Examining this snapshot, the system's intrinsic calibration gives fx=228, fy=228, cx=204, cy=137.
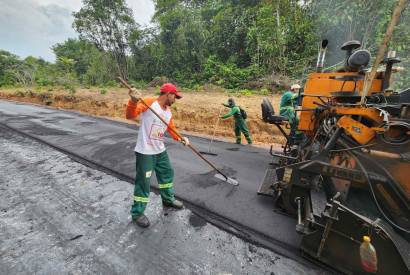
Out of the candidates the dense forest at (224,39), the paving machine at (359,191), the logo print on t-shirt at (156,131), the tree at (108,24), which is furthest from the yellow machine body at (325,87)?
the tree at (108,24)

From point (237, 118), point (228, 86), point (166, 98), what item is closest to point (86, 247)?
point (166, 98)

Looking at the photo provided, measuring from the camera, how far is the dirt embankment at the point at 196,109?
866 cm

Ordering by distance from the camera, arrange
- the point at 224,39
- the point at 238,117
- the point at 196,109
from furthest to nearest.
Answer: the point at 224,39
the point at 196,109
the point at 238,117

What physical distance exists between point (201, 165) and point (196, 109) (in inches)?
221

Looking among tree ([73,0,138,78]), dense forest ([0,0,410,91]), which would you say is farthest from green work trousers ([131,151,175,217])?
tree ([73,0,138,78])

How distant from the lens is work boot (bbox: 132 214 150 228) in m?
2.82

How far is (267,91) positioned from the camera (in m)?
12.9

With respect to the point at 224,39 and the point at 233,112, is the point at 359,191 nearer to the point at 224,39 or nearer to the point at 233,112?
the point at 233,112

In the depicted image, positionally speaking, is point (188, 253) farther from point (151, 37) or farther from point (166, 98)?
point (151, 37)

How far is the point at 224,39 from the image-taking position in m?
17.5

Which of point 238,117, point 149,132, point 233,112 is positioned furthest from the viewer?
point 238,117

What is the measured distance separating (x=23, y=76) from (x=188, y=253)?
31.5 metres

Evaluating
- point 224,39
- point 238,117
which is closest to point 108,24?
point 224,39

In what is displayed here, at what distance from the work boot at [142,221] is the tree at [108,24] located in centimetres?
2088
